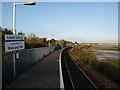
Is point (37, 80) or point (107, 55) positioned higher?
point (37, 80)

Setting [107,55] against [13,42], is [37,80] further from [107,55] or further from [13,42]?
[107,55]

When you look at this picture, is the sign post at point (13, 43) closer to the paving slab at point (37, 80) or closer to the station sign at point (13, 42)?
the station sign at point (13, 42)

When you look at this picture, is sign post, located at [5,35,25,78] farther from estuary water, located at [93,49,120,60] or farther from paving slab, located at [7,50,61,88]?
estuary water, located at [93,49,120,60]

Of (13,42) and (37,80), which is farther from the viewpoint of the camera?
(37,80)

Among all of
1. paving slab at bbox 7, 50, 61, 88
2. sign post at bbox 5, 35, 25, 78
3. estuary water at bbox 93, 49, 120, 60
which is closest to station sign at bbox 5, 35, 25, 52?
sign post at bbox 5, 35, 25, 78

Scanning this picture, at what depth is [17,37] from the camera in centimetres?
750

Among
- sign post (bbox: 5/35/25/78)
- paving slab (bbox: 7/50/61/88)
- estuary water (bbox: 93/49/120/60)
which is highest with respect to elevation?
sign post (bbox: 5/35/25/78)

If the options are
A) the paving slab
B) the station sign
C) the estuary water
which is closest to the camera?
the paving slab

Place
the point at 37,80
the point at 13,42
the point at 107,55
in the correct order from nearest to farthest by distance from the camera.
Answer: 1. the point at 13,42
2. the point at 37,80
3. the point at 107,55

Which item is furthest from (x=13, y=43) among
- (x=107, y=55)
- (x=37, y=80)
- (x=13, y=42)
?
(x=107, y=55)

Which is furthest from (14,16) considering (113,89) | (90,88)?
(113,89)

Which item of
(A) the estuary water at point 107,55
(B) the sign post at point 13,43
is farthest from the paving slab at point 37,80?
(A) the estuary water at point 107,55

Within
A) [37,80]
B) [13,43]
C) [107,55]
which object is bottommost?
[107,55]

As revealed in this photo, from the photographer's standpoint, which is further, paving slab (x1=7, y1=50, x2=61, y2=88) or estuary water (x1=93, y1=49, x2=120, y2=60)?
estuary water (x1=93, y1=49, x2=120, y2=60)
